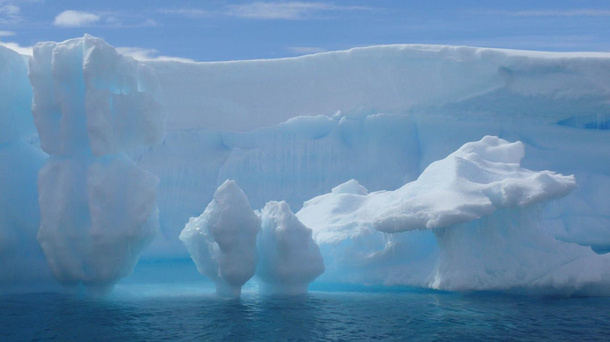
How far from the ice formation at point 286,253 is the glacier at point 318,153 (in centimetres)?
15

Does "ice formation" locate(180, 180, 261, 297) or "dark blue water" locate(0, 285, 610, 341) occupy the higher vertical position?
"ice formation" locate(180, 180, 261, 297)

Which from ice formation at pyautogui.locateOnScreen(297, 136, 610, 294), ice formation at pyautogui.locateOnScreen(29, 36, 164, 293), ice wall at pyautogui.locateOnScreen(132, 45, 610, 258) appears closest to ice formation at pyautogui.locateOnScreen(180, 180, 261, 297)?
ice formation at pyautogui.locateOnScreen(29, 36, 164, 293)

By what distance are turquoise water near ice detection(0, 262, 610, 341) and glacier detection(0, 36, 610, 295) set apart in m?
0.47

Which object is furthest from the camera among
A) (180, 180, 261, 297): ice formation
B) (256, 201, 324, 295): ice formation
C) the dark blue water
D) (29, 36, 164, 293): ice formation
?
(256, 201, 324, 295): ice formation

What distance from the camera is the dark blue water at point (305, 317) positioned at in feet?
22.9

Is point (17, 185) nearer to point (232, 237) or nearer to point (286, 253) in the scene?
point (232, 237)

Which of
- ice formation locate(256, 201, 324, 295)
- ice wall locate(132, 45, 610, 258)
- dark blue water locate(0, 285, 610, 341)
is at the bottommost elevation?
dark blue water locate(0, 285, 610, 341)

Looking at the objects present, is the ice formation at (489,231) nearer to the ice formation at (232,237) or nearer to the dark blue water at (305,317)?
the dark blue water at (305,317)

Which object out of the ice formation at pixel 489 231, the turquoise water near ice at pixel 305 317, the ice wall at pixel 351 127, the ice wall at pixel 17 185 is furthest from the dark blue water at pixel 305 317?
the ice wall at pixel 351 127

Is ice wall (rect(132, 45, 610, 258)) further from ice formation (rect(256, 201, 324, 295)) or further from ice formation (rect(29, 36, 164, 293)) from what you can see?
ice formation (rect(256, 201, 324, 295))

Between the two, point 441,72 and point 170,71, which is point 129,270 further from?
point 441,72

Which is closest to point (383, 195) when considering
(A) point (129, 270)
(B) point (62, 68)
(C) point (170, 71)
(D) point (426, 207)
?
(D) point (426, 207)

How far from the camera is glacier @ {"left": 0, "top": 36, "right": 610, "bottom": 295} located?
9375 mm

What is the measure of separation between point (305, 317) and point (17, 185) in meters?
4.70
